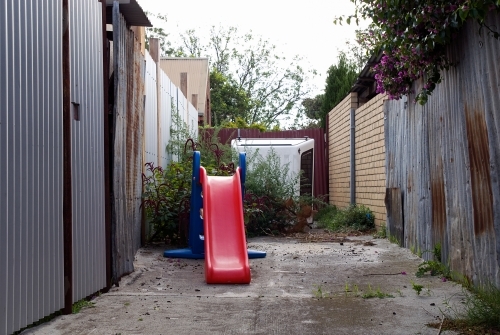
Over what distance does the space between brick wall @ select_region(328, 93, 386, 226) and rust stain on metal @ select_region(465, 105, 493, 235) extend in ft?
15.0

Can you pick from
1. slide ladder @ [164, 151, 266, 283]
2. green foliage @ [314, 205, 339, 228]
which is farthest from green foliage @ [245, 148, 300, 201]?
slide ladder @ [164, 151, 266, 283]

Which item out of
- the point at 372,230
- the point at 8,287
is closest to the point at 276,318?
the point at 8,287

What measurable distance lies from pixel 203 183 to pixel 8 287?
180 inches

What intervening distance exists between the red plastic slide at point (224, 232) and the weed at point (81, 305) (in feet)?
5.05

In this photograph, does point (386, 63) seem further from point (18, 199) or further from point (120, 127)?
point (18, 199)

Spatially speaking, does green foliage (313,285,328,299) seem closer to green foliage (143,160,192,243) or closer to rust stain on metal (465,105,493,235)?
rust stain on metal (465,105,493,235)

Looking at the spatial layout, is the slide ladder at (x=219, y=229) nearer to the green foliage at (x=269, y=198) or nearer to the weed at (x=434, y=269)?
the weed at (x=434, y=269)

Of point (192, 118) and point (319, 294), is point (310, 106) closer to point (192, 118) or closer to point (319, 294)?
point (192, 118)

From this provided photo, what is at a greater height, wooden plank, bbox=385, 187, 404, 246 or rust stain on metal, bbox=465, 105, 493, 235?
rust stain on metal, bbox=465, 105, 493, 235

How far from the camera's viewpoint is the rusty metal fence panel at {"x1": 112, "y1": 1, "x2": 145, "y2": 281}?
21.2 feet

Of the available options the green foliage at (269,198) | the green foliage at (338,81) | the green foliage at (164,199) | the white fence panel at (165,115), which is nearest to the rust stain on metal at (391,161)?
the green foliage at (269,198)

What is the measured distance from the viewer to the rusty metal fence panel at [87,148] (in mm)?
5297

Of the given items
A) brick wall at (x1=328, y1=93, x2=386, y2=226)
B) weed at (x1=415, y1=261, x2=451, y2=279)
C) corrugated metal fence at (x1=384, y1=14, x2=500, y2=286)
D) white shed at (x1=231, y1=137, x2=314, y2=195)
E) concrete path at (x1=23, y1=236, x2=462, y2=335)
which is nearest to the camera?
concrete path at (x1=23, y1=236, x2=462, y2=335)

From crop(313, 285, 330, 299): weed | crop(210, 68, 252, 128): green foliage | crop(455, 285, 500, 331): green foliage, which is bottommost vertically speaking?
crop(313, 285, 330, 299): weed
